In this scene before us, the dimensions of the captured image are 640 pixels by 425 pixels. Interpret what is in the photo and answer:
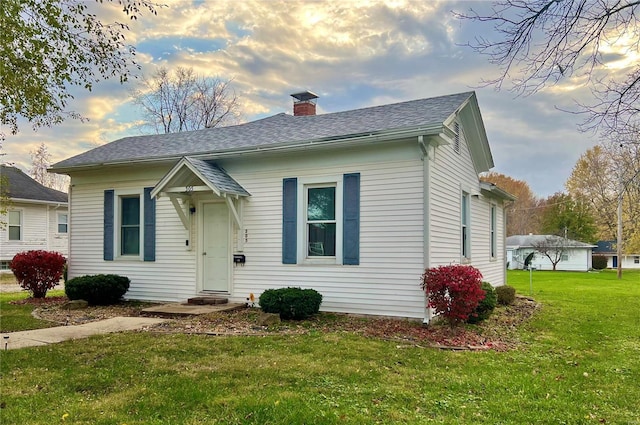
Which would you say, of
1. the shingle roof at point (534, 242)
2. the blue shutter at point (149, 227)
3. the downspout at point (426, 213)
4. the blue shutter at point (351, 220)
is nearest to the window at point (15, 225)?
the blue shutter at point (149, 227)

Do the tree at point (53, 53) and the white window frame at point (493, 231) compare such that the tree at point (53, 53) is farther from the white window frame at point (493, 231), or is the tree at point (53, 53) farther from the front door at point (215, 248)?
the white window frame at point (493, 231)

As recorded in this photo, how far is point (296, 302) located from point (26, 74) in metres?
5.60

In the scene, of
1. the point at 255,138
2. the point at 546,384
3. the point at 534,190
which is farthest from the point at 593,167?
the point at 546,384

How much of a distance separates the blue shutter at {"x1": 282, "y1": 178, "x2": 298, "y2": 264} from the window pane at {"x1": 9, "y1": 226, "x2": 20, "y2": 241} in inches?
713

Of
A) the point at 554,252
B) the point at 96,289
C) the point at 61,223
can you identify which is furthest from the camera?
the point at 554,252

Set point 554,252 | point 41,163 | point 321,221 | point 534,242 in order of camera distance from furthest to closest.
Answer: point 534,242
point 554,252
point 41,163
point 321,221

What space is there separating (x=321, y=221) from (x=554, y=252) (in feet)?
133

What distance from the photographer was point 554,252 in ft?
141

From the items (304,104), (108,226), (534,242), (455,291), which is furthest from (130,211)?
(534,242)

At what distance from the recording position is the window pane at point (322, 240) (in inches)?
365

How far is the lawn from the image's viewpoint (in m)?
4.00

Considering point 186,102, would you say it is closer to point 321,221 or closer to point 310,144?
point 310,144

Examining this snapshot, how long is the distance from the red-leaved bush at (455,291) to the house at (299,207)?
2.36 ft

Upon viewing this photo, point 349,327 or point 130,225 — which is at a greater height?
point 130,225
